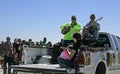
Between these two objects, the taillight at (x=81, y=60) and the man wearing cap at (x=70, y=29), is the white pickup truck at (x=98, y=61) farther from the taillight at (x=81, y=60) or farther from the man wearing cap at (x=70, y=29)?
the man wearing cap at (x=70, y=29)

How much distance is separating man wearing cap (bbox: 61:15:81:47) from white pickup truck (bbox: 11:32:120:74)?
86 cm

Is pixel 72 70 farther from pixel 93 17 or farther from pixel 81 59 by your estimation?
pixel 93 17

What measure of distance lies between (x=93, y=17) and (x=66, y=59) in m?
2.45

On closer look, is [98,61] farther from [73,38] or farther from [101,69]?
[73,38]

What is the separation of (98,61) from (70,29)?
6.13 ft

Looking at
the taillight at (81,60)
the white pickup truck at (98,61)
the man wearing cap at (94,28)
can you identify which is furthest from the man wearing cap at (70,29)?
the taillight at (81,60)

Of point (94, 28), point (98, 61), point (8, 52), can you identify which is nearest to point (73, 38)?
point (98, 61)

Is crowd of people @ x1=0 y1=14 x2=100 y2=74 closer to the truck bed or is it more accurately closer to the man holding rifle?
the man holding rifle

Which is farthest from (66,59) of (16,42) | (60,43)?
(16,42)

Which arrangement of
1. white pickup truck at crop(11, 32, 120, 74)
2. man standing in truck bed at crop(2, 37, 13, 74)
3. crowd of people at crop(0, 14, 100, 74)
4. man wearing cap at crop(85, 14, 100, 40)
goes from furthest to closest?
man standing in truck bed at crop(2, 37, 13, 74)
man wearing cap at crop(85, 14, 100, 40)
crowd of people at crop(0, 14, 100, 74)
white pickup truck at crop(11, 32, 120, 74)

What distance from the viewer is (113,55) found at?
12469 millimetres

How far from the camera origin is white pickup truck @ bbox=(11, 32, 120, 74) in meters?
9.95

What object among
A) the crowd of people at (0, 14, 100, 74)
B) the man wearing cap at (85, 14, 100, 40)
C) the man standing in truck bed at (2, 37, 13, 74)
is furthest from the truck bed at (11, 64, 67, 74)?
→ the man standing in truck bed at (2, 37, 13, 74)

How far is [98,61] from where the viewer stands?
10781mm
